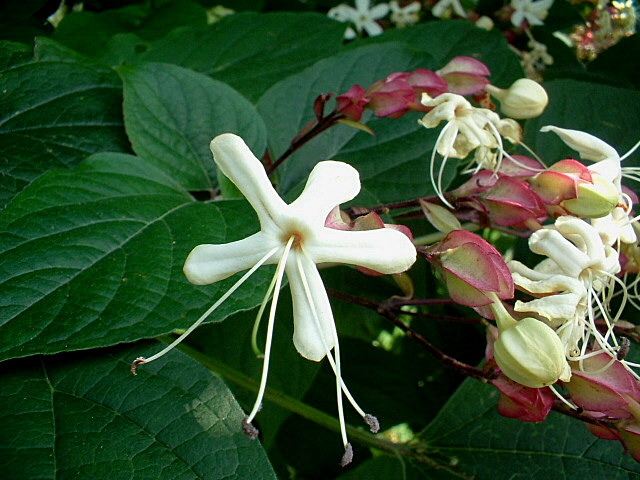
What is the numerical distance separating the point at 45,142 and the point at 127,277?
29 cm

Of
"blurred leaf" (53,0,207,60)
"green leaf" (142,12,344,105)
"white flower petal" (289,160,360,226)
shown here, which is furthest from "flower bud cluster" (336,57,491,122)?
"blurred leaf" (53,0,207,60)

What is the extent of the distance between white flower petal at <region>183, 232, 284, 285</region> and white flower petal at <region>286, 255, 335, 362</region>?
22 millimetres

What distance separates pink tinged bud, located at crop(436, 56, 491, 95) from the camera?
657 millimetres

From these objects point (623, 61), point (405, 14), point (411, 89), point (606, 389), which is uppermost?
point (411, 89)

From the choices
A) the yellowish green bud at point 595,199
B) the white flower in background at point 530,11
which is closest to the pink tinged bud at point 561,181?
the yellowish green bud at point 595,199

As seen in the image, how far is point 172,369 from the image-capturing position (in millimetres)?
516

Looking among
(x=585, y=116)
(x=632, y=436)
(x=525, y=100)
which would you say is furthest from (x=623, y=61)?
(x=632, y=436)

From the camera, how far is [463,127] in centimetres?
61

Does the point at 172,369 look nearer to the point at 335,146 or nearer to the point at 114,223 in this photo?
the point at 114,223

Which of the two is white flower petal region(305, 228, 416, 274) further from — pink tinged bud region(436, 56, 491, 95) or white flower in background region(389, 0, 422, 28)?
white flower in background region(389, 0, 422, 28)

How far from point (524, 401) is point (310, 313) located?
187 mm

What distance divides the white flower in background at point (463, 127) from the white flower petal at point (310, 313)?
0.20 meters

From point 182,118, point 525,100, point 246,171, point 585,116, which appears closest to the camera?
point 246,171

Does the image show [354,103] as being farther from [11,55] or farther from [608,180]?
[11,55]
